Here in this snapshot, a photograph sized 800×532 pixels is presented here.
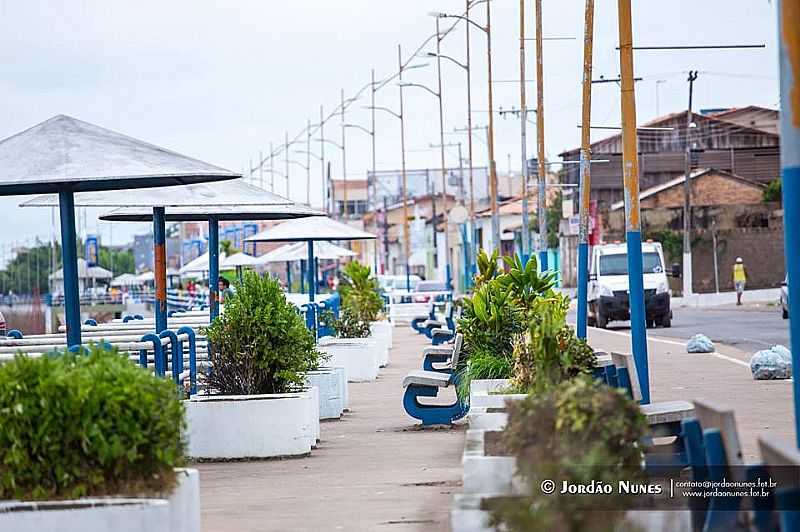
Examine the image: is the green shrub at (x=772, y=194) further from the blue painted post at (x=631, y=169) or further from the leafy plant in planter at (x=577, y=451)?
the leafy plant in planter at (x=577, y=451)

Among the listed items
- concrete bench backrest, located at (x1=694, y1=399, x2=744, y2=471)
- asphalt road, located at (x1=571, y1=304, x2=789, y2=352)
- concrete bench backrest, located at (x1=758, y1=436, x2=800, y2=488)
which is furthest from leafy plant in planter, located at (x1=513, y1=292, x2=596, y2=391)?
asphalt road, located at (x1=571, y1=304, x2=789, y2=352)

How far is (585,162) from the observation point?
24.1 metres

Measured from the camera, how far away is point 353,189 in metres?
146

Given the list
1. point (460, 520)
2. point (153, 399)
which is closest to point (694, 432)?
point (460, 520)

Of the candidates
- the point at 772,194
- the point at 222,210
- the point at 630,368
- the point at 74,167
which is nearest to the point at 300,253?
the point at 222,210

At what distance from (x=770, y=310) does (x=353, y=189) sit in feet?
324

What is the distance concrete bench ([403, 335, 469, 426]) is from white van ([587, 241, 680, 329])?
25739 mm

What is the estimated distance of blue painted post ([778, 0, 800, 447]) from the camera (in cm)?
751

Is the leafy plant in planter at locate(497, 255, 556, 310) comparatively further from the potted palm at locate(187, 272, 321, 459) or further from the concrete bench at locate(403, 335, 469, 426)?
the potted palm at locate(187, 272, 321, 459)

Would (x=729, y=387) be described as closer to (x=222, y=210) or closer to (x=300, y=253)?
(x=222, y=210)

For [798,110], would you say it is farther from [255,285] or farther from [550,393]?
[255,285]

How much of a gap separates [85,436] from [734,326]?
32.7 m

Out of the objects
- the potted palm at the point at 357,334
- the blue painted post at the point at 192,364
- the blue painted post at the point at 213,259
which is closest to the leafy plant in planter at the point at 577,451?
the blue painted post at the point at 192,364

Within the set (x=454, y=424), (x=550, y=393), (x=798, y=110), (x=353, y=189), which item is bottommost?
(x=454, y=424)
